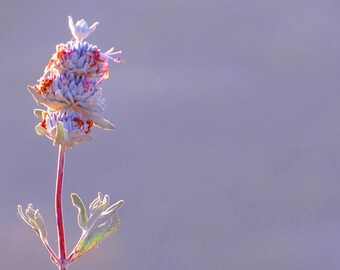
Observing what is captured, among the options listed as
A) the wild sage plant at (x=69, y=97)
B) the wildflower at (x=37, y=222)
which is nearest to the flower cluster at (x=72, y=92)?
the wild sage plant at (x=69, y=97)

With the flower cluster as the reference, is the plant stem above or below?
below

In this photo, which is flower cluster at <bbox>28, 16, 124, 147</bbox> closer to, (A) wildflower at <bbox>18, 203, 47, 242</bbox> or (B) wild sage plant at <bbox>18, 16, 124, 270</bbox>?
(B) wild sage plant at <bbox>18, 16, 124, 270</bbox>

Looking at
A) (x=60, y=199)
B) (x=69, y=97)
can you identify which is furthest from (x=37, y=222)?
(x=69, y=97)

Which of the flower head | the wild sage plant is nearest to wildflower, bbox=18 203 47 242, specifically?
the wild sage plant

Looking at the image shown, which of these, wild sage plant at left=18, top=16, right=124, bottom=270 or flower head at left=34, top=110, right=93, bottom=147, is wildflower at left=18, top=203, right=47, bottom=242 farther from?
flower head at left=34, top=110, right=93, bottom=147

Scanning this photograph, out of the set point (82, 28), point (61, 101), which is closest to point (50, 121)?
point (61, 101)

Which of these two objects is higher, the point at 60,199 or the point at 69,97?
the point at 69,97

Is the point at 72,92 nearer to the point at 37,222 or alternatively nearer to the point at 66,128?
the point at 66,128

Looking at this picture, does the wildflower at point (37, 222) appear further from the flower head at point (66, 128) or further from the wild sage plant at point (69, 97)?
the flower head at point (66, 128)
